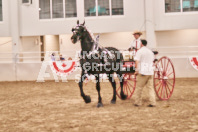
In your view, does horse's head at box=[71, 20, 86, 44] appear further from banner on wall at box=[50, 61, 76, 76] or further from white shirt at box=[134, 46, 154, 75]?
banner on wall at box=[50, 61, 76, 76]

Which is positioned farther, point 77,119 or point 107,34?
point 107,34

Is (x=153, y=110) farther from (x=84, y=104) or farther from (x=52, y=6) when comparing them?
(x=52, y=6)

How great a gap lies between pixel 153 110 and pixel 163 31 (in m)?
12.7

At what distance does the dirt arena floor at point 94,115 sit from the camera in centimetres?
664

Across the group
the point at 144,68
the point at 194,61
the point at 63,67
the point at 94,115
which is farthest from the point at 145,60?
the point at 63,67

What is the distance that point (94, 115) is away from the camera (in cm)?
790

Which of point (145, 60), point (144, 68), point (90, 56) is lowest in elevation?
point (144, 68)

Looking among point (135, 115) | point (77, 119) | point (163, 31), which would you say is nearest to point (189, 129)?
point (135, 115)

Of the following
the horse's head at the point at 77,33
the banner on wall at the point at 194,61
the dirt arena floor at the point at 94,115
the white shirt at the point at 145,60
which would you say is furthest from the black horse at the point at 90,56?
the banner on wall at the point at 194,61

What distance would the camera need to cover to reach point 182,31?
66.4 feet

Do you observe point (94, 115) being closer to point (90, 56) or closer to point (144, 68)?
point (90, 56)

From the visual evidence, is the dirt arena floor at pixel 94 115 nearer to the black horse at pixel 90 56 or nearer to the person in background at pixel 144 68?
the person in background at pixel 144 68

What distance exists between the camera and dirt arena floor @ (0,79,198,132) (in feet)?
21.8

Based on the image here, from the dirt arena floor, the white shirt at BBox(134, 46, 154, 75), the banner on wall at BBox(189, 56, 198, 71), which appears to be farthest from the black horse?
the banner on wall at BBox(189, 56, 198, 71)
